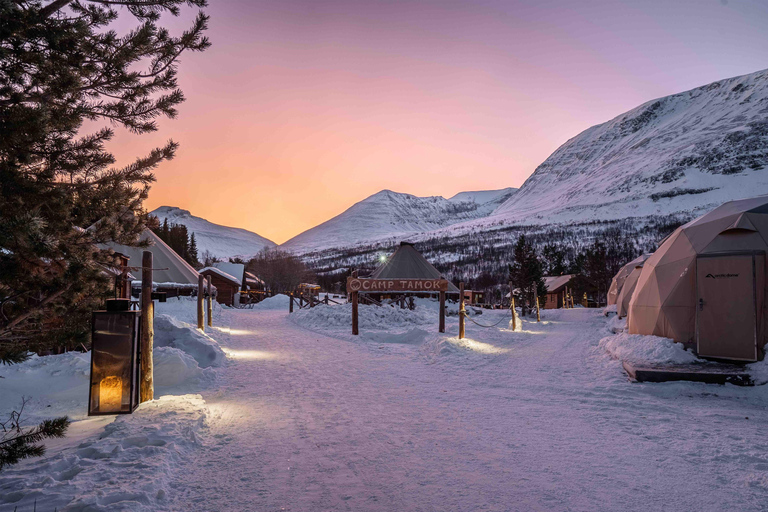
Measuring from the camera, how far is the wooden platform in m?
7.50

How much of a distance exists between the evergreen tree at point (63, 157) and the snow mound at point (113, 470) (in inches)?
45.4

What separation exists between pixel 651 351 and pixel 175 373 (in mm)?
10359

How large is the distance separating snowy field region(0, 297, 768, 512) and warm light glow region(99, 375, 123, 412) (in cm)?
21

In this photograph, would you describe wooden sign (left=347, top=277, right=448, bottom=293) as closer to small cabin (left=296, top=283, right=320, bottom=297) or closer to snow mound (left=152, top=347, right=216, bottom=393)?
snow mound (left=152, top=347, right=216, bottom=393)

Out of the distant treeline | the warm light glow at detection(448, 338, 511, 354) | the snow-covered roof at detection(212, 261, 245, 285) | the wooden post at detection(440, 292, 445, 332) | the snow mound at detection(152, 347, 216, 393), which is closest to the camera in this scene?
the snow mound at detection(152, 347, 216, 393)

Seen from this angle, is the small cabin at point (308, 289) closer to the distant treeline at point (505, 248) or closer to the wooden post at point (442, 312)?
the wooden post at point (442, 312)

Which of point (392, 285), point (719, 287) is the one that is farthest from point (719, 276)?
point (392, 285)

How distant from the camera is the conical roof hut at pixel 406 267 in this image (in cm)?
2548

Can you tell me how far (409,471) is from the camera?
404cm

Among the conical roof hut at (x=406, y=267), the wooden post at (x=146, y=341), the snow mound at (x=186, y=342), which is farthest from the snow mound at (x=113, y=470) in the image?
the conical roof hut at (x=406, y=267)

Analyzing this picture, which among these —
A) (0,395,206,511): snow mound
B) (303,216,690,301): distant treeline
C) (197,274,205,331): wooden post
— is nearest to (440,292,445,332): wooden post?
(197,274,205,331): wooden post

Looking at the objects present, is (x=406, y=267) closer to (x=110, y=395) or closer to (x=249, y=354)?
(x=249, y=354)

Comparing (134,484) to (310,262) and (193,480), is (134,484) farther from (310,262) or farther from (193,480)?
(310,262)

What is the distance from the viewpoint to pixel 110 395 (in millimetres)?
5297
